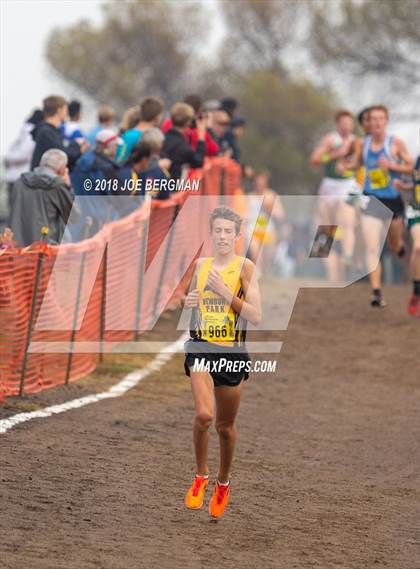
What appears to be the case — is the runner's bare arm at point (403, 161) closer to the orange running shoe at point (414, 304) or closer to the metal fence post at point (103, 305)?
the orange running shoe at point (414, 304)

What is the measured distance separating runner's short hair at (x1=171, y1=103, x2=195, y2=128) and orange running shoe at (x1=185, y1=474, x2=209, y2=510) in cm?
788

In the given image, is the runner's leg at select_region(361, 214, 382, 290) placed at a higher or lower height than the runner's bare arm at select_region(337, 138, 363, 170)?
lower

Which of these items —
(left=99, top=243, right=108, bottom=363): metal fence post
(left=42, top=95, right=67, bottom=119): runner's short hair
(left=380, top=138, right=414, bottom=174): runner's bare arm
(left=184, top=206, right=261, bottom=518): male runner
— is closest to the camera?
(left=184, top=206, right=261, bottom=518): male runner

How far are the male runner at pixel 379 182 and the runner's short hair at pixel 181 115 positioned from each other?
83.9 inches

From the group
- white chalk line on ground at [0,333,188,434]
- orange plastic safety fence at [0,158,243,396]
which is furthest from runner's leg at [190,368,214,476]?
orange plastic safety fence at [0,158,243,396]

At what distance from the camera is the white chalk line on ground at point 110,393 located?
11.1 metres

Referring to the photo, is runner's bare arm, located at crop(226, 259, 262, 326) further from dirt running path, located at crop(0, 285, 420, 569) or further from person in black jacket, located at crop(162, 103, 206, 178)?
Result: person in black jacket, located at crop(162, 103, 206, 178)

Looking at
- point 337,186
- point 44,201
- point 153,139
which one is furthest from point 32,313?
point 337,186

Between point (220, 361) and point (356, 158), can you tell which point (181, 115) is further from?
point (220, 361)

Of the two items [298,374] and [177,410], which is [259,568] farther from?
[298,374]

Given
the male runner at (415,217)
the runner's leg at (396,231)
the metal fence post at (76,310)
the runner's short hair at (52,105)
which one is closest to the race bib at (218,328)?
the metal fence post at (76,310)

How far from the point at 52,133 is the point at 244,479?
4.79 m

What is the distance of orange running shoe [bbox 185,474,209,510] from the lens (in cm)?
871

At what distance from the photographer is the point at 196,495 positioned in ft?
28.7
